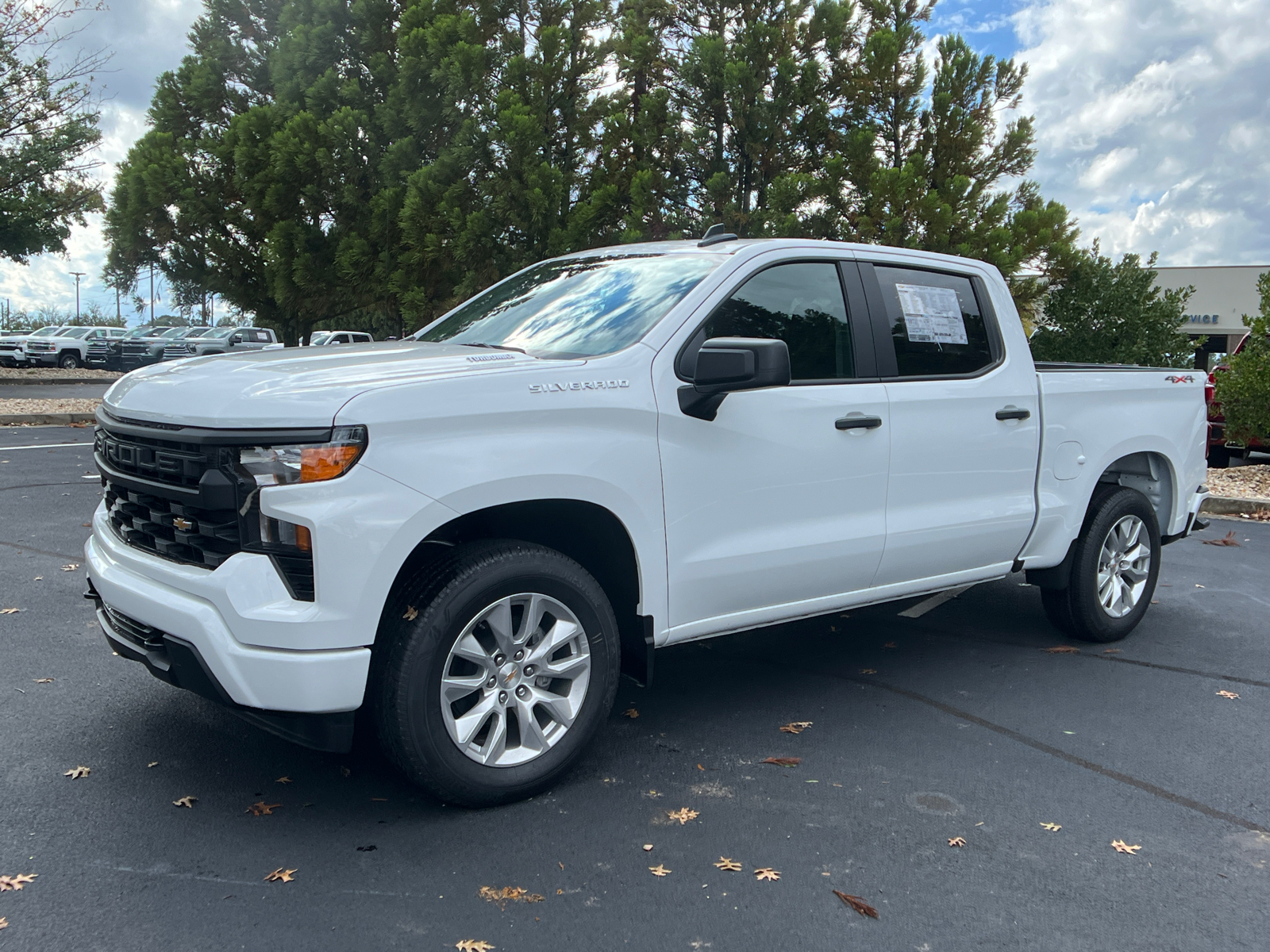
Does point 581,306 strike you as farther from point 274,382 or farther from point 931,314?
point 931,314

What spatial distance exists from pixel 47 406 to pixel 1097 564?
17925 millimetres

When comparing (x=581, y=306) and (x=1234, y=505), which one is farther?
(x=1234, y=505)

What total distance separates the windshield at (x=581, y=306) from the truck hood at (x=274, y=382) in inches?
11.0

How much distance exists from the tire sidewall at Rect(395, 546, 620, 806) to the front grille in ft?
2.04

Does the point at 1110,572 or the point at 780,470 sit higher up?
the point at 780,470

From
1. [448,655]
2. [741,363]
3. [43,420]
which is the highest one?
[741,363]

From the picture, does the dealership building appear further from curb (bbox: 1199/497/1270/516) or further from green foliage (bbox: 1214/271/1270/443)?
curb (bbox: 1199/497/1270/516)

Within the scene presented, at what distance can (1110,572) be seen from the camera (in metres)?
5.70

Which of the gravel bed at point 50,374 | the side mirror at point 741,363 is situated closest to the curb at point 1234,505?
the side mirror at point 741,363

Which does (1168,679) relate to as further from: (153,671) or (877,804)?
(153,671)

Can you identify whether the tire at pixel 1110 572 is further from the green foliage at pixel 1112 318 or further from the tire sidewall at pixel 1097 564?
the green foliage at pixel 1112 318

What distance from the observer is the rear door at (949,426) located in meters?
4.56

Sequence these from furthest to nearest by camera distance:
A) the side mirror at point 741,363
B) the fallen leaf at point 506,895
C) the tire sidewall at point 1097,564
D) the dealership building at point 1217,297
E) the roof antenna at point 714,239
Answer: the dealership building at point 1217,297 → the tire sidewall at point 1097,564 → the roof antenna at point 714,239 → the side mirror at point 741,363 → the fallen leaf at point 506,895

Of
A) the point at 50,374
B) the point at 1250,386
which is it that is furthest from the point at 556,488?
the point at 50,374
